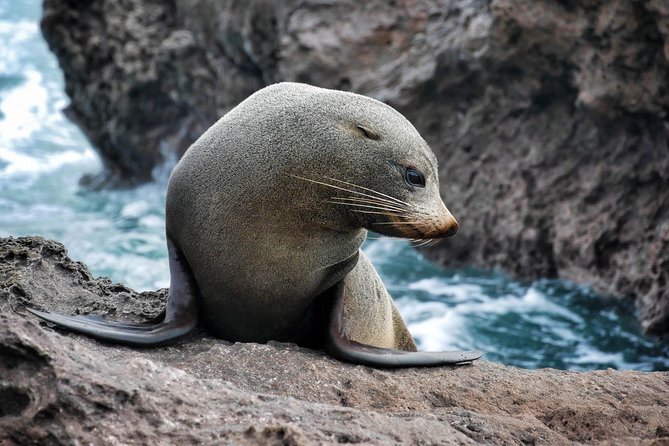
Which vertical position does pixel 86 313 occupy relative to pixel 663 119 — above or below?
below

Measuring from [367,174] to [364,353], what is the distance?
2.65 feet

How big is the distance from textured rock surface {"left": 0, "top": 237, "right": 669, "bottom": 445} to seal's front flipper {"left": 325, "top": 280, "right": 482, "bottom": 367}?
0.06 metres

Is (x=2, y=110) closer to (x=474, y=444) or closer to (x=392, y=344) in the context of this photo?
(x=392, y=344)

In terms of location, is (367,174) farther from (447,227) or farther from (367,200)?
(447,227)

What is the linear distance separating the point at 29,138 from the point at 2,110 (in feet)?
6.05

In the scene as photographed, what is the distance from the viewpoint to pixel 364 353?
4039 millimetres

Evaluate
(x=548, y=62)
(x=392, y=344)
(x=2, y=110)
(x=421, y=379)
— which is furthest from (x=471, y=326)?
(x=2, y=110)

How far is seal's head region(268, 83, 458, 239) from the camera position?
3977mm

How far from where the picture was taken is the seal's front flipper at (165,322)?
3627 mm

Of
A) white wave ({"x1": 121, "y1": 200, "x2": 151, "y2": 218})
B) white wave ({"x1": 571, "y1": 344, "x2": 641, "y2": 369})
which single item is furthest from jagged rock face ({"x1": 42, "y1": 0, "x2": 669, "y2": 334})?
white wave ({"x1": 121, "y1": 200, "x2": 151, "y2": 218})

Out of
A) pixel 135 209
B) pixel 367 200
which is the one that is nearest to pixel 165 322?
pixel 367 200

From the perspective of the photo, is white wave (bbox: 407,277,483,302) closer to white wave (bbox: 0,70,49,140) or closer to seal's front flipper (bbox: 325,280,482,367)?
seal's front flipper (bbox: 325,280,482,367)

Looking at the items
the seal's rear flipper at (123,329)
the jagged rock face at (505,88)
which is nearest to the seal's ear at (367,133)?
the seal's rear flipper at (123,329)

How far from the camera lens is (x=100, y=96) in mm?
12242
